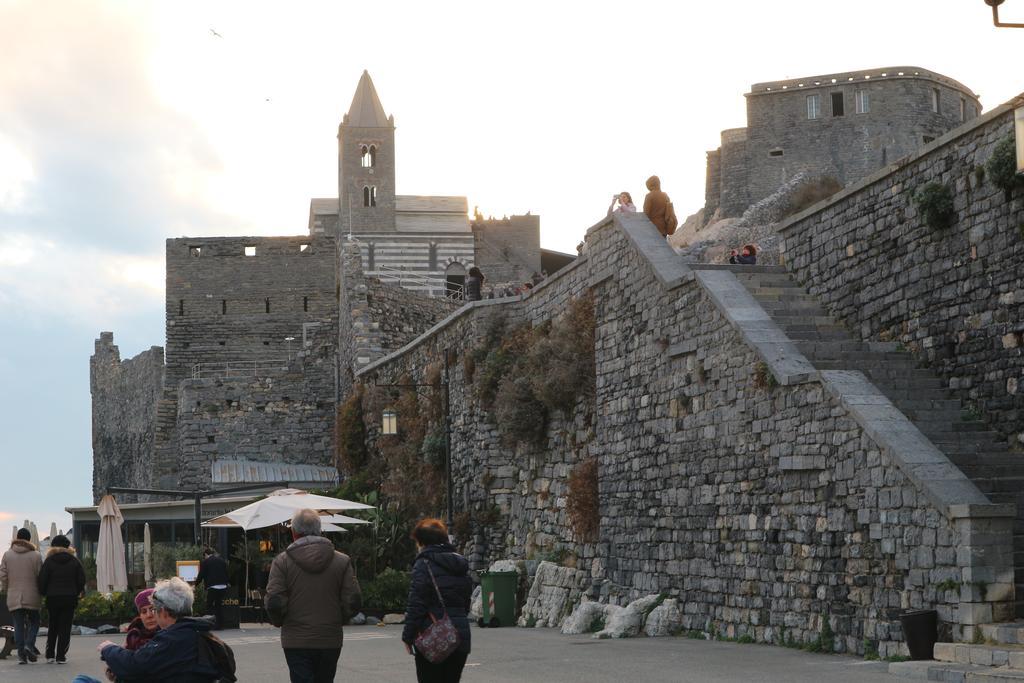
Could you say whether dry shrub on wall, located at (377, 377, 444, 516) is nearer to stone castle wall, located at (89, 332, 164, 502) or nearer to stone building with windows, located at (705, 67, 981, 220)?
stone castle wall, located at (89, 332, 164, 502)

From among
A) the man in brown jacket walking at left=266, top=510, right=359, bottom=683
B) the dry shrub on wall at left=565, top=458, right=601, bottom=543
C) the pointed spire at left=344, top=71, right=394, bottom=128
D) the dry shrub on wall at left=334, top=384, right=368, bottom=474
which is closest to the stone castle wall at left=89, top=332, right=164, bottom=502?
the dry shrub on wall at left=334, top=384, right=368, bottom=474

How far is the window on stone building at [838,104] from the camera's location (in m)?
53.3

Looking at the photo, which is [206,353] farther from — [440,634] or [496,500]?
[440,634]

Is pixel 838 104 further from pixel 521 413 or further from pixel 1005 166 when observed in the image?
pixel 1005 166

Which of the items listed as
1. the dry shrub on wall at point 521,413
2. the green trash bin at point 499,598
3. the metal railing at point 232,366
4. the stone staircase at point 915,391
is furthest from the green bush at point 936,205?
the metal railing at point 232,366

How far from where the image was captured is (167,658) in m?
6.72

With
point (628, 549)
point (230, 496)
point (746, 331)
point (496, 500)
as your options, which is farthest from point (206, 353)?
point (746, 331)

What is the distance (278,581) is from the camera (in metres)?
8.44

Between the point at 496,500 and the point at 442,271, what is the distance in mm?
39640

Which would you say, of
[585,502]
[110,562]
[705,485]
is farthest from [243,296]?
[705,485]

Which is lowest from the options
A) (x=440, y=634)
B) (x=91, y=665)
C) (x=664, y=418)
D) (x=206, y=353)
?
(x=91, y=665)

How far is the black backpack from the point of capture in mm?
6812

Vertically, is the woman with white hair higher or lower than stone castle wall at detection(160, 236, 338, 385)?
lower

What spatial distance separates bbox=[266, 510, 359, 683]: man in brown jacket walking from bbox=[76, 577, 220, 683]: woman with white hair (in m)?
1.48
